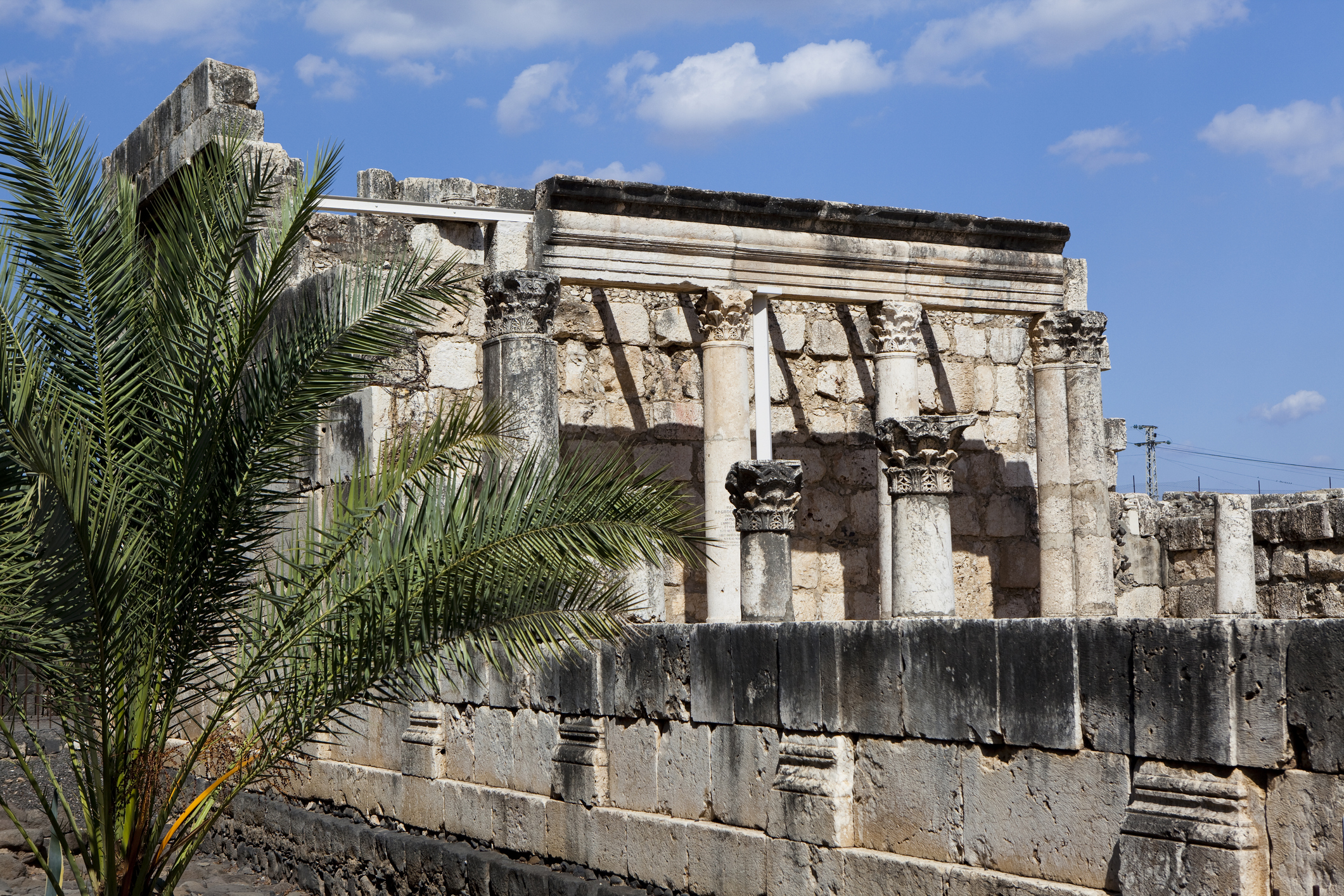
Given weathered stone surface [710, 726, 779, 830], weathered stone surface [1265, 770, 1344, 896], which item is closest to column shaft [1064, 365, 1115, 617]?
weathered stone surface [710, 726, 779, 830]

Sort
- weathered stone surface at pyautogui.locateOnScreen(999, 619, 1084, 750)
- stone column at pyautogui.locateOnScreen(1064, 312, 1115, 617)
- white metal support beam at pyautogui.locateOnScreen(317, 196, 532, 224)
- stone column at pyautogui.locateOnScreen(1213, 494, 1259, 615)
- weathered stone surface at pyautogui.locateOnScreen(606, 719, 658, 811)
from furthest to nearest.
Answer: stone column at pyautogui.locateOnScreen(1064, 312, 1115, 617)
white metal support beam at pyautogui.locateOnScreen(317, 196, 532, 224)
stone column at pyautogui.locateOnScreen(1213, 494, 1259, 615)
weathered stone surface at pyautogui.locateOnScreen(606, 719, 658, 811)
weathered stone surface at pyautogui.locateOnScreen(999, 619, 1084, 750)

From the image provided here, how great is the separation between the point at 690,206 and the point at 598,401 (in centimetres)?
246

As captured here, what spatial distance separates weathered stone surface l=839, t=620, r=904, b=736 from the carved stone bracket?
770 cm

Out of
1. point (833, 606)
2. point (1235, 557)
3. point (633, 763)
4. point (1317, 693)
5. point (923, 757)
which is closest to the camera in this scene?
point (1317, 693)

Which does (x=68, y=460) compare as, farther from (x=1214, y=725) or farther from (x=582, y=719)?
(x=1214, y=725)

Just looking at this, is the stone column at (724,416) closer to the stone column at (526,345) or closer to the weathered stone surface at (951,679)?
the stone column at (526,345)

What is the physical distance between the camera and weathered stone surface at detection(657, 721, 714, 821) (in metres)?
7.21


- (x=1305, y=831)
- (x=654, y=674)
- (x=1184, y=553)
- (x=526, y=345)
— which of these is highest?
(x=526, y=345)

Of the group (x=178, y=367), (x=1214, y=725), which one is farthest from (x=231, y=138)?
(x=1214, y=725)

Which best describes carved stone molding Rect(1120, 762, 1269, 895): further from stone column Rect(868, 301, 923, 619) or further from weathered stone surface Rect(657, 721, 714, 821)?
stone column Rect(868, 301, 923, 619)

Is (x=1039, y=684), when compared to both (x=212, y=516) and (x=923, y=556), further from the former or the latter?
(x=212, y=516)

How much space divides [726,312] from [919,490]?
394cm

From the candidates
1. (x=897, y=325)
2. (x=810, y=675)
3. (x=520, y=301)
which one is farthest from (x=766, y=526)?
(x=897, y=325)

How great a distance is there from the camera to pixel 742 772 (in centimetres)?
698
